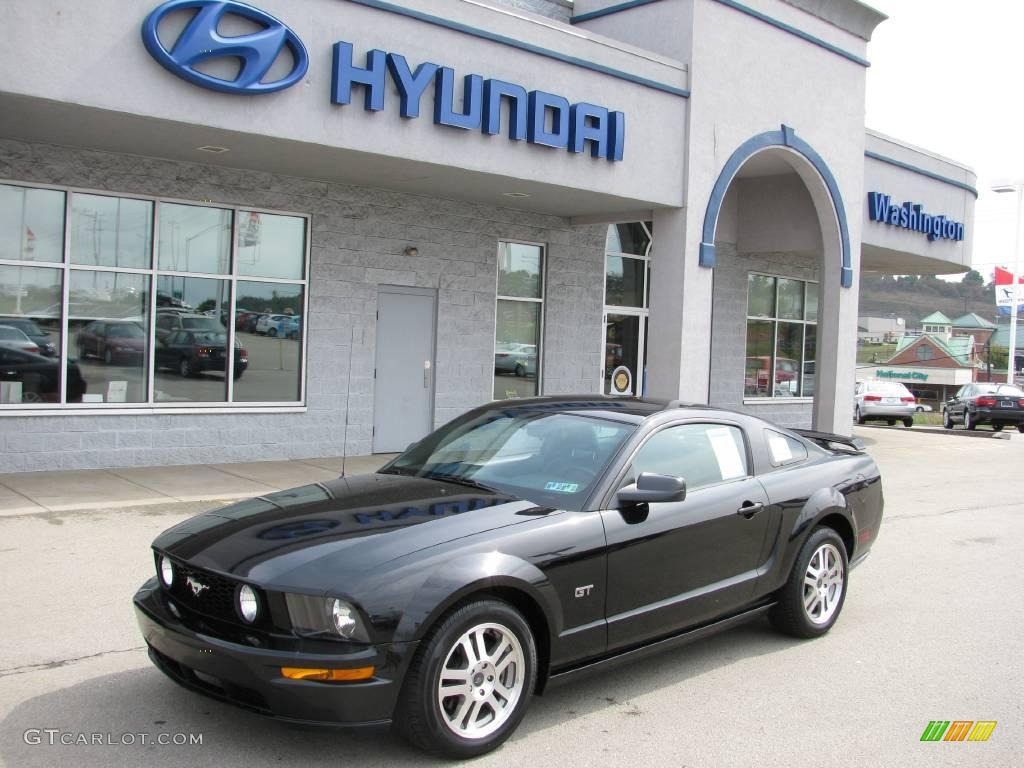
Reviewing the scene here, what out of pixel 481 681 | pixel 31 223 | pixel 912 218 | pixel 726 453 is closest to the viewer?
pixel 481 681

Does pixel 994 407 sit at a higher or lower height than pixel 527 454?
lower

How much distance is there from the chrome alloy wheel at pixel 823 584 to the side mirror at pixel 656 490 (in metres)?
1.62

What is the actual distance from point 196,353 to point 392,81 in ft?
13.0

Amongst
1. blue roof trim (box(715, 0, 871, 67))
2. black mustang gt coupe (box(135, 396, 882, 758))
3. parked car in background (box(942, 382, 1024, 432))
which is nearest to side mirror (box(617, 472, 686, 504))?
black mustang gt coupe (box(135, 396, 882, 758))

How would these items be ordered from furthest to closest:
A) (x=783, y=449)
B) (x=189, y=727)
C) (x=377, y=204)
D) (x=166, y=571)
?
(x=377, y=204) < (x=783, y=449) < (x=166, y=571) < (x=189, y=727)

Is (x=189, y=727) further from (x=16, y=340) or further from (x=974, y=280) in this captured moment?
(x=974, y=280)

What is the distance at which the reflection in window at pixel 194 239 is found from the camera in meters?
11.3

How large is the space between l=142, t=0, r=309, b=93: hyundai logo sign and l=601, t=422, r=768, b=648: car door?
595cm

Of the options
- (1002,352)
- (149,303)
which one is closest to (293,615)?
(149,303)

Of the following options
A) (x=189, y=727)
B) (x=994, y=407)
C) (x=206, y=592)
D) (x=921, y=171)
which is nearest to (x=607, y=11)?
(x=921, y=171)

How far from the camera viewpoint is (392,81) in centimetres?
1047

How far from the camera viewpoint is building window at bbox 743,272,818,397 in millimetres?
19469

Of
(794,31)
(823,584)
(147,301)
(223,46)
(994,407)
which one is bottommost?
(823,584)

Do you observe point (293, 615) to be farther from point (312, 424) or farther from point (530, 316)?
point (530, 316)
